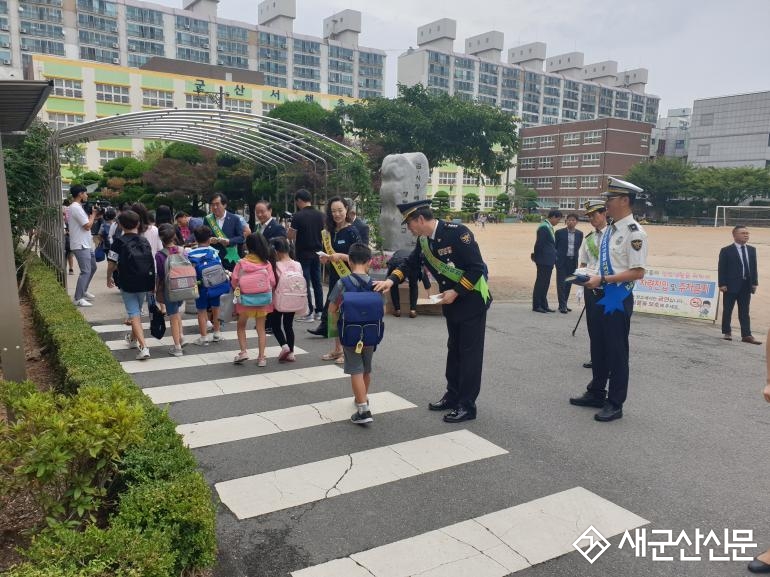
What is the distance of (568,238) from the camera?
10312 mm

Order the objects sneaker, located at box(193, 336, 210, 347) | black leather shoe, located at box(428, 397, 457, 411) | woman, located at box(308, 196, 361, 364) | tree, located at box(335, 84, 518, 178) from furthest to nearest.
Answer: tree, located at box(335, 84, 518, 178), sneaker, located at box(193, 336, 210, 347), woman, located at box(308, 196, 361, 364), black leather shoe, located at box(428, 397, 457, 411)

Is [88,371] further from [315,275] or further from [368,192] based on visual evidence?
[368,192]

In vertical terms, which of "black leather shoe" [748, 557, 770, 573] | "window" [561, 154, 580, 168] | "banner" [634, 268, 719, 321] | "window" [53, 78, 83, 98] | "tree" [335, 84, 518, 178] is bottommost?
"black leather shoe" [748, 557, 770, 573]

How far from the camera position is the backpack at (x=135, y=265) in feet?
20.2

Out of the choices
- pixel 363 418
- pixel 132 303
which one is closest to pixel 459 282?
pixel 363 418

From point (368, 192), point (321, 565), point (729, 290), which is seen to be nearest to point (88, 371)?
point (321, 565)

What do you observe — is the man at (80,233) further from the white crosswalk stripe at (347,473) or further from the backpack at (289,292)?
the white crosswalk stripe at (347,473)

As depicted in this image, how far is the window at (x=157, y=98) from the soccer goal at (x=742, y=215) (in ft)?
174

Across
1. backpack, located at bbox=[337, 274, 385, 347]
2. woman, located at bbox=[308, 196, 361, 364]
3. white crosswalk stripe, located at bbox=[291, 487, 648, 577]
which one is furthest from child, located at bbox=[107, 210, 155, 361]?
white crosswalk stripe, located at bbox=[291, 487, 648, 577]

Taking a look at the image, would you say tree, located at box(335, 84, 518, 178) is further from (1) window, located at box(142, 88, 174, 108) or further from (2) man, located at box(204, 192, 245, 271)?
(1) window, located at box(142, 88, 174, 108)

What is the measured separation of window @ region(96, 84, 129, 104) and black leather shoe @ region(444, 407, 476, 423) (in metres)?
55.3

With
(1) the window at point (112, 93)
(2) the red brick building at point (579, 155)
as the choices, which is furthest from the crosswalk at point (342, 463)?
(2) the red brick building at point (579, 155)

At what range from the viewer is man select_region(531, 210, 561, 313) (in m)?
10.2

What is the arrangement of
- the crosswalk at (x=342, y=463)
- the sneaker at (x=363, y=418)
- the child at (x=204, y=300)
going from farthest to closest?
the child at (x=204, y=300) < the sneaker at (x=363, y=418) < the crosswalk at (x=342, y=463)
